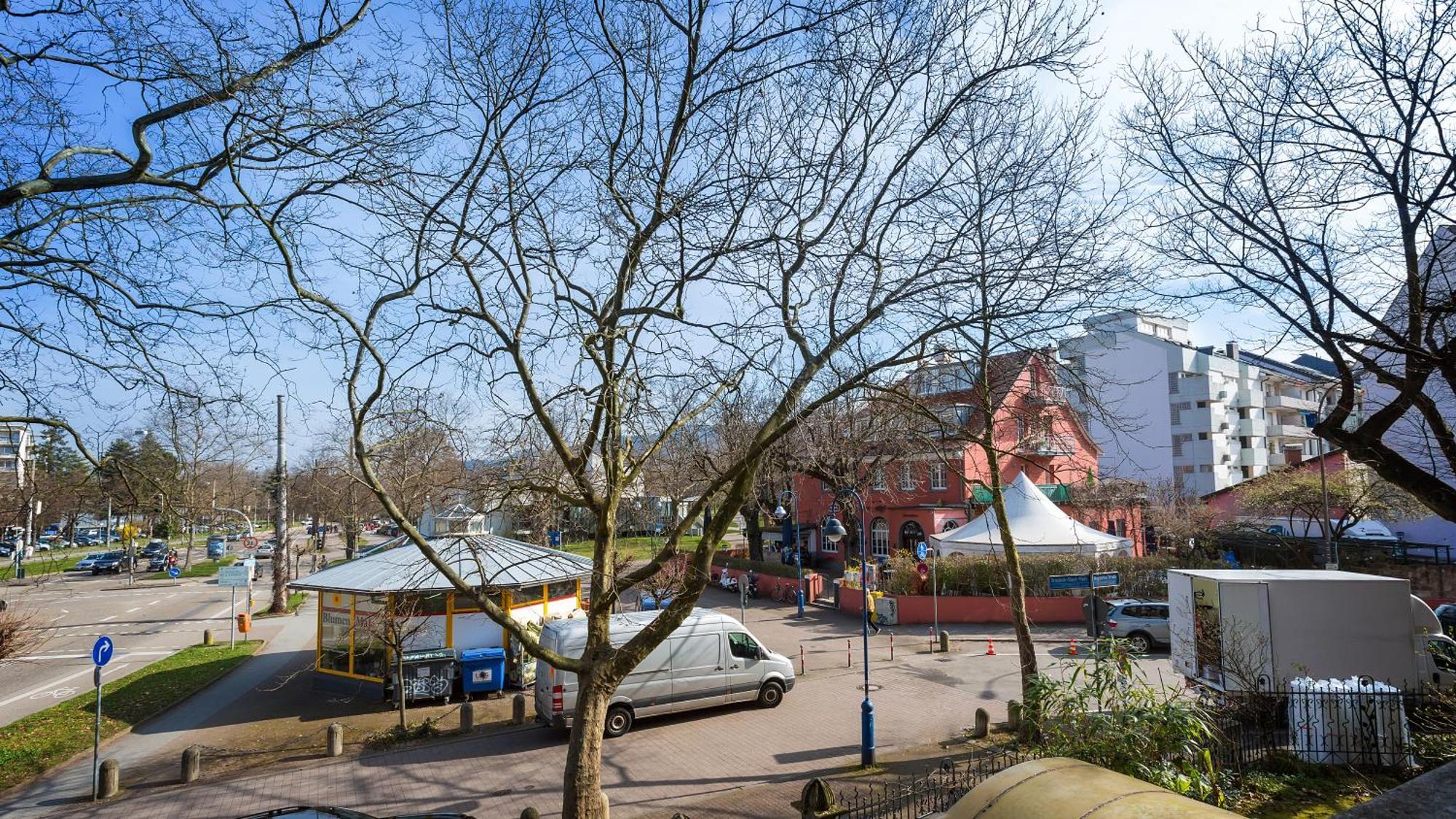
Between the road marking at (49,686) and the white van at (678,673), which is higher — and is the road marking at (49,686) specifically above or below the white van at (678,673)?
below

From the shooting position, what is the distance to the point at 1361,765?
9516 mm

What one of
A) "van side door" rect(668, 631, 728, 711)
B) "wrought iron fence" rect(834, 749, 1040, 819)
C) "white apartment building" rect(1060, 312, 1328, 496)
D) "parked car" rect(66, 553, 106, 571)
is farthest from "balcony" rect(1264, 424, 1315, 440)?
"parked car" rect(66, 553, 106, 571)

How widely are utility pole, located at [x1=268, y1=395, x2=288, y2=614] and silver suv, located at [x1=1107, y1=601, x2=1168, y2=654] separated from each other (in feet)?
79.4

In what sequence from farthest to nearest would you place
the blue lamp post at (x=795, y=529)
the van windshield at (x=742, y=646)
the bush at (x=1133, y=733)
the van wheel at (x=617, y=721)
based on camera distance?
the blue lamp post at (x=795, y=529) < the van windshield at (x=742, y=646) < the van wheel at (x=617, y=721) < the bush at (x=1133, y=733)

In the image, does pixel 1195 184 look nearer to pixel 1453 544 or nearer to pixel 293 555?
pixel 1453 544

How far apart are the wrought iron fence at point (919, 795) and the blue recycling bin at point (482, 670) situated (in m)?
9.62

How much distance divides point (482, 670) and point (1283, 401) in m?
63.4

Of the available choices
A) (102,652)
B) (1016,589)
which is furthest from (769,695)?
(102,652)

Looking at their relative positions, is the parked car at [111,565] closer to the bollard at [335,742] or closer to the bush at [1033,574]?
the bollard at [335,742]

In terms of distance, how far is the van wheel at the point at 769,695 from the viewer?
52.8 feet

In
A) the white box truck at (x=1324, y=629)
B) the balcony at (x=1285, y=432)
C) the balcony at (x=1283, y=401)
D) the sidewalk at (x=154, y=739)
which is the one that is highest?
the balcony at (x=1283, y=401)

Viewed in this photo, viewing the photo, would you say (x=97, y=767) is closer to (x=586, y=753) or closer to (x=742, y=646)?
(x=586, y=753)

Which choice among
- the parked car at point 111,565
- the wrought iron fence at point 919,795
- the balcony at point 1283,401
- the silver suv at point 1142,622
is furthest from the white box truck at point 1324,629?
the parked car at point 111,565

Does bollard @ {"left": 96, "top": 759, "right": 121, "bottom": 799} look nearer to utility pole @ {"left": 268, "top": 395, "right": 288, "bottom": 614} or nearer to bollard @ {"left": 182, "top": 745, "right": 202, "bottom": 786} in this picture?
bollard @ {"left": 182, "top": 745, "right": 202, "bottom": 786}
